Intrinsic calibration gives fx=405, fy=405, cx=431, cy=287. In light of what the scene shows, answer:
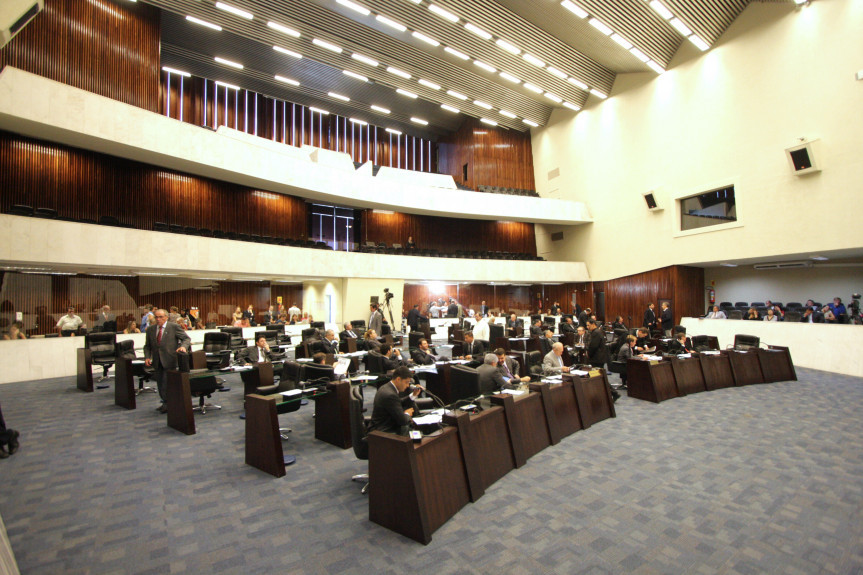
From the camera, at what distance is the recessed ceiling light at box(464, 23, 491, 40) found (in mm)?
12162

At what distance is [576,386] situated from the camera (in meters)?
5.47

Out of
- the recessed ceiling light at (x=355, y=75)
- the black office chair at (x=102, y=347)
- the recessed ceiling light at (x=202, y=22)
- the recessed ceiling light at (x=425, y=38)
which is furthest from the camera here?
the recessed ceiling light at (x=355, y=75)

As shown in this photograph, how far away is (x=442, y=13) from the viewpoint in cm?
1146

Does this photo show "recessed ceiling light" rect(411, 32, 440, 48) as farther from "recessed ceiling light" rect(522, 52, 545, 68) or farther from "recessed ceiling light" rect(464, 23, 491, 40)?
"recessed ceiling light" rect(522, 52, 545, 68)

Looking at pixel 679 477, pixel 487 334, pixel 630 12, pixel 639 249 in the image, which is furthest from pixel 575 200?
pixel 679 477

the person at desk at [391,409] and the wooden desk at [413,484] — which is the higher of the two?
the person at desk at [391,409]

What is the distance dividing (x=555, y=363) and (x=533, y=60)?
39.8 ft

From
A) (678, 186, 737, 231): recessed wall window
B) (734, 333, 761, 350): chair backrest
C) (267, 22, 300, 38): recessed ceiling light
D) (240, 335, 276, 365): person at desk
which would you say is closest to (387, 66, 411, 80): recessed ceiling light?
(267, 22, 300, 38): recessed ceiling light

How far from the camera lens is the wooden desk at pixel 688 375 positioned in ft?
23.4

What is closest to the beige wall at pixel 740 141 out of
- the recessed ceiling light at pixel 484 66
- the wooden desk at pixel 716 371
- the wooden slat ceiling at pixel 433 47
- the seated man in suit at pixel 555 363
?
the wooden slat ceiling at pixel 433 47

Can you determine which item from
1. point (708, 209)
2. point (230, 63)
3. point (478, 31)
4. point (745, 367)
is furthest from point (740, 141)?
point (230, 63)

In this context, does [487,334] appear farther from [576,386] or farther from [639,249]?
[639,249]

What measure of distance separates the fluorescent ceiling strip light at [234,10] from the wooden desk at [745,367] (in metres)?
14.7

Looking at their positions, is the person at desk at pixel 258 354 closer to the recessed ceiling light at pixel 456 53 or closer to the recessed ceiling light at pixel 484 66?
the recessed ceiling light at pixel 456 53
